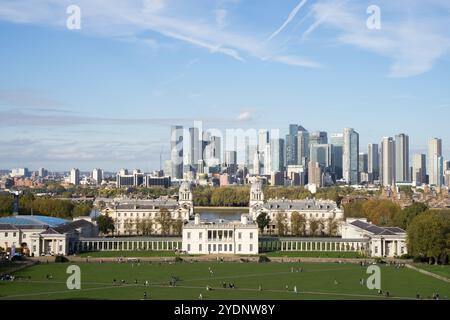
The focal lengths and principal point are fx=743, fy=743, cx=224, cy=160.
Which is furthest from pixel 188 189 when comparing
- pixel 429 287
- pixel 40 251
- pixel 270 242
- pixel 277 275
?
pixel 429 287

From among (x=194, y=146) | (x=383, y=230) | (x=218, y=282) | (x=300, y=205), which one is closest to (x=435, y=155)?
(x=194, y=146)

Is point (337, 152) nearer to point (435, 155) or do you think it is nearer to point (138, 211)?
point (435, 155)

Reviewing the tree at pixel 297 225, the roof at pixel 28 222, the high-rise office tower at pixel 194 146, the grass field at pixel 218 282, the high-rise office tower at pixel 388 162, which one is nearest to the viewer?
the grass field at pixel 218 282

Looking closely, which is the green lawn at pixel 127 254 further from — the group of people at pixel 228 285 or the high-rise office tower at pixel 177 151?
the high-rise office tower at pixel 177 151

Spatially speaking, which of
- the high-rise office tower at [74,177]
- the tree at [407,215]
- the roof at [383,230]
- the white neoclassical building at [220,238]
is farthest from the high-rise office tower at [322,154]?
the white neoclassical building at [220,238]
